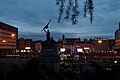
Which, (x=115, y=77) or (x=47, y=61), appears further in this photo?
(x=47, y=61)

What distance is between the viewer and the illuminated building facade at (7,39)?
14725cm

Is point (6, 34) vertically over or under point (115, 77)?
over

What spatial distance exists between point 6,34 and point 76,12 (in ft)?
497

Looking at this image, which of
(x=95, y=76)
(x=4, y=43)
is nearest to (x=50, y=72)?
(x=95, y=76)

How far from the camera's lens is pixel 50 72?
1334cm

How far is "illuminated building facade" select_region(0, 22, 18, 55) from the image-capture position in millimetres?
147250

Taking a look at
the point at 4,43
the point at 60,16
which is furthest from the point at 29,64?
the point at 4,43

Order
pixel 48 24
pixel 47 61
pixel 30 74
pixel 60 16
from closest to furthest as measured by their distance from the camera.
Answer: pixel 60 16, pixel 30 74, pixel 47 61, pixel 48 24

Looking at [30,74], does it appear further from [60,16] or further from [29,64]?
[60,16]

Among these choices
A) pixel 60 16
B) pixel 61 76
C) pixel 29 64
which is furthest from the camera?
pixel 61 76

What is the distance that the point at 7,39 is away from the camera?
158125 mm

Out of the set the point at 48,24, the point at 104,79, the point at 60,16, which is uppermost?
the point at 48,24

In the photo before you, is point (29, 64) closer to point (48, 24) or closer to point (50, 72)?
point (50, 72)

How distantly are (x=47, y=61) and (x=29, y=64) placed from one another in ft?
116
